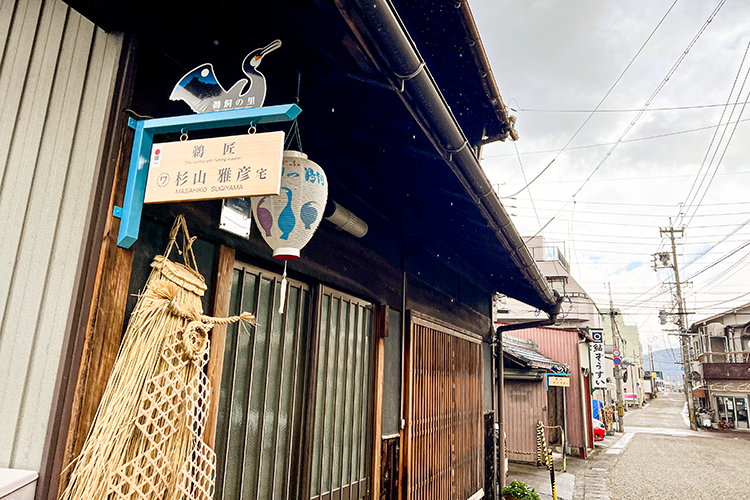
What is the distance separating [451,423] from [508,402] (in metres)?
12.9

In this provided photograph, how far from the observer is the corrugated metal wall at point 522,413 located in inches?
728

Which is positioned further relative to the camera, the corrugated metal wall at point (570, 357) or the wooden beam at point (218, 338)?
the corrugated metal wall at point (570, 357)

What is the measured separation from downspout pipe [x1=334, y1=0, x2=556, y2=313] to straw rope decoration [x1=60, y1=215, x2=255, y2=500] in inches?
61.4

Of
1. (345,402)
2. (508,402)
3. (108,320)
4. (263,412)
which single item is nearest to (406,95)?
(108,320)

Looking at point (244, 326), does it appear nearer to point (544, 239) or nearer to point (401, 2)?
point (401, 2)

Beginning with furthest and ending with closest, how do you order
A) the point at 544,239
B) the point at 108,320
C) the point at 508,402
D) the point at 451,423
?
the point at 544,239 < the point at 508,402 < the point at 451,423 < the point at 108,320

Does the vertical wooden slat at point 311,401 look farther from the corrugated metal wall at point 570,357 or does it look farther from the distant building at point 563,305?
the distant building at point 563,305

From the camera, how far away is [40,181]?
2424 millimetres

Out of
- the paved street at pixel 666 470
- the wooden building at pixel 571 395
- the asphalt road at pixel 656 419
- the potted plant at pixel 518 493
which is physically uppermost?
the wooden building at pixel 571 395

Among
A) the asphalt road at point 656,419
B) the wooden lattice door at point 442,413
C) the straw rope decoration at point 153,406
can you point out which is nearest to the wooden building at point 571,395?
the wooden lattice door at point 442,413

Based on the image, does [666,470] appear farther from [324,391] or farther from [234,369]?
[234,369]

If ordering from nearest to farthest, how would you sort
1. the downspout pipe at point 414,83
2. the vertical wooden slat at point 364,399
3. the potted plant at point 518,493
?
the downspout pipe at point 414,83 → the vertical wooden slat at point 364,399 → the potted plant at point 518,493

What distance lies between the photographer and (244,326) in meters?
3.42

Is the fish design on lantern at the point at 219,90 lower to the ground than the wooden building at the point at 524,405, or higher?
higher
